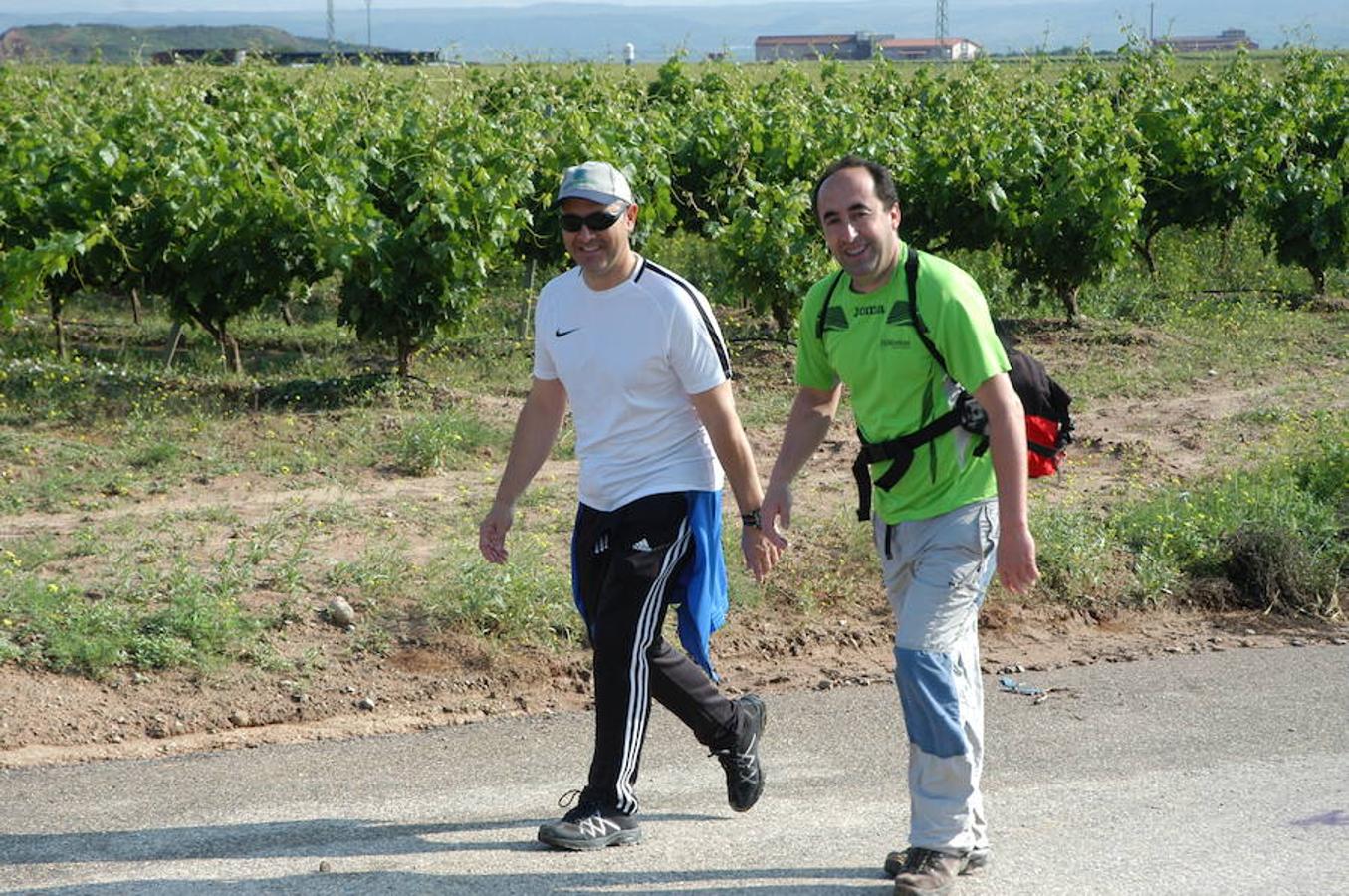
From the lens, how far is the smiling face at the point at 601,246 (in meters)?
4.80

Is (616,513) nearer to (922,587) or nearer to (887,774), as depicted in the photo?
(922,587)

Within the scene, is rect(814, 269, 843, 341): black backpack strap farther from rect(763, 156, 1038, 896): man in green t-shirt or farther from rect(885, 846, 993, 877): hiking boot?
rect(885, 846, 993, 877): hiking boot

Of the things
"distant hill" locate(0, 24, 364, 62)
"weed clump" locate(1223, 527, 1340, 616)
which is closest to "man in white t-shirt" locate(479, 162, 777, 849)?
"weed clump" locate(1223, 527, 1340, 616)

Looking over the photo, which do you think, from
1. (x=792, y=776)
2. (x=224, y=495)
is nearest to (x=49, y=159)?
(x=224, y=495)

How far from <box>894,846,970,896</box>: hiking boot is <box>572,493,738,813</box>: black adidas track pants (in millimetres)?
859

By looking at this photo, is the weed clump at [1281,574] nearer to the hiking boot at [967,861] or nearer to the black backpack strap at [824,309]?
the hiking boot at [967,861]

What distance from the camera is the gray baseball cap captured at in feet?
15.6

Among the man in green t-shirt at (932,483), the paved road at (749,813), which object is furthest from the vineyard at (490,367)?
the man in green t-shirt at (932,483)

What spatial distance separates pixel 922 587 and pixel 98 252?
901cm

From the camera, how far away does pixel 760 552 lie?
495cm

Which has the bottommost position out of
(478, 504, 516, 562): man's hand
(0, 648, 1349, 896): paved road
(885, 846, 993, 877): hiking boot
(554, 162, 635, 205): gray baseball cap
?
(0, 648, 1349, 896): paved road

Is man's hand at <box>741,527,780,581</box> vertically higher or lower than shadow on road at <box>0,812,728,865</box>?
higher

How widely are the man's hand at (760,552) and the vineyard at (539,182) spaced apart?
6.35 m

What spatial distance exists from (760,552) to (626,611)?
0.42 m
